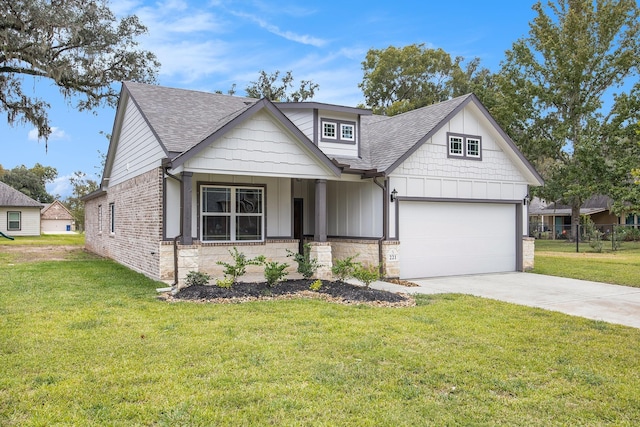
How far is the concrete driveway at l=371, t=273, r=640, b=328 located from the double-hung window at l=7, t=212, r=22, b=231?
35520mm

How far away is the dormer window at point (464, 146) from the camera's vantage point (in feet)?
46.1

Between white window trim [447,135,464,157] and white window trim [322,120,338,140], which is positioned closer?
white window trim [447,135,464,157]

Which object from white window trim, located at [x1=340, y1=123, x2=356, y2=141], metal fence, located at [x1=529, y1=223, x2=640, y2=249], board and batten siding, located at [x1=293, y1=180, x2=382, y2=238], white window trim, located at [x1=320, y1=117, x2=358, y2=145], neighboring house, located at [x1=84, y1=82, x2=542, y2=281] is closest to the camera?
neighboring house, located at [x1=84, y1=82, x2=542, y2=281]

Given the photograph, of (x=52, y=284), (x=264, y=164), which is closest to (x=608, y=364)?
(x=264, y=164)

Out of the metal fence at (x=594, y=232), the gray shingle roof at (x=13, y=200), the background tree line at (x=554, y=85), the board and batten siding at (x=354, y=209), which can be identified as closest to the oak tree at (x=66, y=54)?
the background tree line at (x=554, y=85)

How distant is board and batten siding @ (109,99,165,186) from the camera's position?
12.2 m

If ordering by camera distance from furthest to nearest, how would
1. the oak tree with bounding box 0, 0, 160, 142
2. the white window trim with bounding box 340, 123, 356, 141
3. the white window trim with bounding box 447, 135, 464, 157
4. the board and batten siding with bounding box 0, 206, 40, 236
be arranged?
the board and batten siding with bounding box 0, 206, 40, 236 < the oak tree with bounding box 0, 0, 160, 142 < the white window trim with bounding box 340, 123, 356, 141 < the white window trim with bounding box 447, 135, 464, 157

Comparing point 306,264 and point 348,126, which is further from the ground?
point 348,126

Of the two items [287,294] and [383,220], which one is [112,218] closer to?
[383,220]

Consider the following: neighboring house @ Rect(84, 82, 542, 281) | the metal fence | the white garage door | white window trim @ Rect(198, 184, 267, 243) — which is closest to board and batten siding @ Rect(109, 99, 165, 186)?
neighboring house @ Rect(84, 82, 542, 281)

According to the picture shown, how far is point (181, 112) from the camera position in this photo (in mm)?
13414

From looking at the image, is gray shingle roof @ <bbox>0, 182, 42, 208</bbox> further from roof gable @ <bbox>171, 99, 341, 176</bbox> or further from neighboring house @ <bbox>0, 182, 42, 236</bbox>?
→ roof gable @ <bbox>171, 99, 341, 176</bbox>

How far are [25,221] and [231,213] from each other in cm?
3273

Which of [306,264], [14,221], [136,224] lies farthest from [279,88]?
[306,264]
